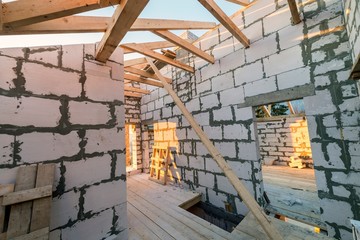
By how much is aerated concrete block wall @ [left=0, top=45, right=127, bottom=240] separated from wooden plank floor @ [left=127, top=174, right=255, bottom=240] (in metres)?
0.69

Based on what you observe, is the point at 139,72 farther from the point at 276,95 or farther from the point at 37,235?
the point at 37,235

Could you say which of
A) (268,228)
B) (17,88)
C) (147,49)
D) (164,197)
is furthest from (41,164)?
(164,197)

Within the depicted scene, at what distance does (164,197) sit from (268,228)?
3.23 metres

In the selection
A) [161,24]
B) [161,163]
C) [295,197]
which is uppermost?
[161,24]

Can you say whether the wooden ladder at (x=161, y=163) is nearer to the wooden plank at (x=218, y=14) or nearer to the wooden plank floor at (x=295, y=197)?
the wooden plank floor at (x=295, y=197)

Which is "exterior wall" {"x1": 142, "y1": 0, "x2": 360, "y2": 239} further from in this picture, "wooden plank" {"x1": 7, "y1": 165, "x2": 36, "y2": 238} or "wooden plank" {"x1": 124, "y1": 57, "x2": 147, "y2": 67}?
"wooden plank" {"x1": 7, "y1": 165, "x2": 36, "y2": 238}

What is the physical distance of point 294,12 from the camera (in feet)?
8.24

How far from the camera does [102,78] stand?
239cm

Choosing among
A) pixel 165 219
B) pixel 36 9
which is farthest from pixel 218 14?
pixel 165 219

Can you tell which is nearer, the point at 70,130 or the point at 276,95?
the point at 70,130

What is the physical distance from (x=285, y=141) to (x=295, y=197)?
16.3 feet

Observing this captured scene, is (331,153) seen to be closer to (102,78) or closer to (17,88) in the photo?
(102,78)

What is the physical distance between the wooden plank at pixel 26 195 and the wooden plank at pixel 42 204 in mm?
42

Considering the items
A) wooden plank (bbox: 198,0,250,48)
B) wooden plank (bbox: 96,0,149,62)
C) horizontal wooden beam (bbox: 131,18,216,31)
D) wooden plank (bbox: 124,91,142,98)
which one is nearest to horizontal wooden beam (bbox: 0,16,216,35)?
horizontal wooden beam (bbox: 131,18,216,31)
